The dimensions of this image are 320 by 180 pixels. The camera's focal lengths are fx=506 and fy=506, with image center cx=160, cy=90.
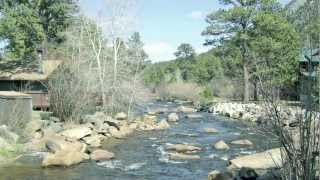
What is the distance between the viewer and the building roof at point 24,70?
38188 mm

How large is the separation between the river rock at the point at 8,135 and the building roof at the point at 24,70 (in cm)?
1504

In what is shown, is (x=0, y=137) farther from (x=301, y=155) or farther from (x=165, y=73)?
(x=165, y=73)

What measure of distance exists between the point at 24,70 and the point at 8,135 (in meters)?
18.7

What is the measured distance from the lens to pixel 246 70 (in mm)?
51781

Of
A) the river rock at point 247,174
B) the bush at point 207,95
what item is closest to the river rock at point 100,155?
the river rock at point 247,174

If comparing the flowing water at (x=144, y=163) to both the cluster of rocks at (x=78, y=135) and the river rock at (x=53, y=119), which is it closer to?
the cluster of rocks at (x=78, y=135)

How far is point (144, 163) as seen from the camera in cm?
2011

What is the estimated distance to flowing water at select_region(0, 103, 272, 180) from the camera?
1733 cm

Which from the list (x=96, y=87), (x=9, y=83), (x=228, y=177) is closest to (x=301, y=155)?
(x=228, y=177)

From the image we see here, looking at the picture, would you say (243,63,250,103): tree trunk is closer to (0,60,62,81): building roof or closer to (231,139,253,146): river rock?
(0,60,62,81): building roof

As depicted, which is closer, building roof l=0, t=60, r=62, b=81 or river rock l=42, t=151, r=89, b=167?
river rock l=42, t=151, r=89, b=167

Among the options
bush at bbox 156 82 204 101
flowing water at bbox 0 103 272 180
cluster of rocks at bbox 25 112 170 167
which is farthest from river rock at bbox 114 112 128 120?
bush at bbox 156 82 204 101

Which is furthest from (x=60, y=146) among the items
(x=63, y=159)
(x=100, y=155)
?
(x=63, y=159)

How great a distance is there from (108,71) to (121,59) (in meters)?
Result: 2.39
